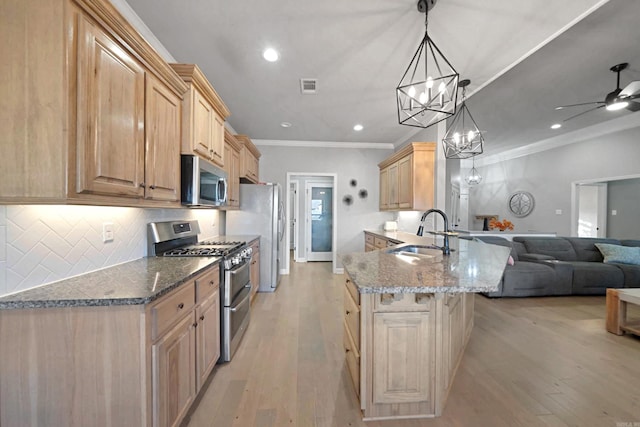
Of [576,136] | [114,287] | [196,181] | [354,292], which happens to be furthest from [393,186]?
[576,136]

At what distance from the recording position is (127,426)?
1.07 m

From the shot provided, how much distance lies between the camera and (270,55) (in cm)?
237

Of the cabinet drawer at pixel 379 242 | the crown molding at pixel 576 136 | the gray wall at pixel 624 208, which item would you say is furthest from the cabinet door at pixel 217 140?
the gray wall at pixel 624 208

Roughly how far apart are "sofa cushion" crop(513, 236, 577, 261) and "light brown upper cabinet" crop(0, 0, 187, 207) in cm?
572

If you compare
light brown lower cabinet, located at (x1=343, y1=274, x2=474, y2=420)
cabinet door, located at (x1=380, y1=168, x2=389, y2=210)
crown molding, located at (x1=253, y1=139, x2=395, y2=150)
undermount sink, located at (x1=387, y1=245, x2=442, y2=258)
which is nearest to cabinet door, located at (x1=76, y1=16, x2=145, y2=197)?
light brown lower cabinet, located at (x1=343, y1=274, x2=474, y2=420)

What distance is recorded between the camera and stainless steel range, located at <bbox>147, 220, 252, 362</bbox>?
204cm

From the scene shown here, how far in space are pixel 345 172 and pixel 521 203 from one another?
5357 mm

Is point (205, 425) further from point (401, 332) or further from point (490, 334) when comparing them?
point (490, 334)

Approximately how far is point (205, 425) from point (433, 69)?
3576mm

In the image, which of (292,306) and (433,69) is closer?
(433,69)

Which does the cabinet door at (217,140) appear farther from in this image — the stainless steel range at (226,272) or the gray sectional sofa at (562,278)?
Result: the gray sectional sofa at (562,278)

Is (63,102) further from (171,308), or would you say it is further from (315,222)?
(315,222)

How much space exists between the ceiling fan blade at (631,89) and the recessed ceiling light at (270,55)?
3663 millimetres

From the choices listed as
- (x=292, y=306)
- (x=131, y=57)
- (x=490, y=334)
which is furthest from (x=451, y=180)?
(x=131, y=57)
